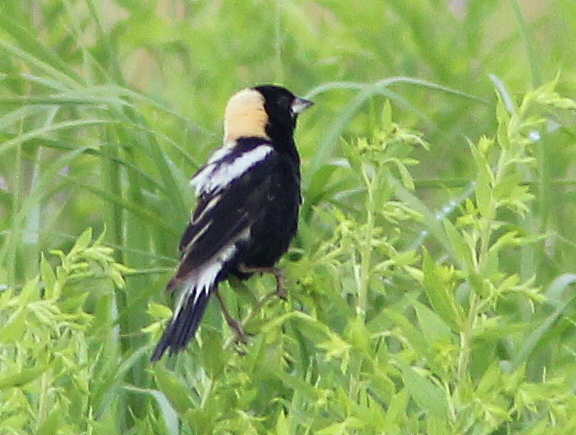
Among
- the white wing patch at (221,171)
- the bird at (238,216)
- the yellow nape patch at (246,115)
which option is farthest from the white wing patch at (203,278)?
the yellow nape patch at (246,115)

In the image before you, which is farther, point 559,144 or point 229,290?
point 559,144

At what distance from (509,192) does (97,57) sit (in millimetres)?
1987

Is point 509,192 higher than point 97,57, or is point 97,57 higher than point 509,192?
point 97,57

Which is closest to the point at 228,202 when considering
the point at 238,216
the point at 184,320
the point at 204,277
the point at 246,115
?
the point at 238,216

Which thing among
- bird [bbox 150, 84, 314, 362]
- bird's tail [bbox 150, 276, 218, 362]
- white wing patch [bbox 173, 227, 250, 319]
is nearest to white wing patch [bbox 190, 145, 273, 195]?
bird [bbox 150, 84, 314, 362]

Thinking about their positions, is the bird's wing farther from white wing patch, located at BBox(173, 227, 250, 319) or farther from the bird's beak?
the bird's beak

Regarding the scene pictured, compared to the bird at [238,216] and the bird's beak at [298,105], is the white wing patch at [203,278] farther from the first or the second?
the bird's beak at [298,105]

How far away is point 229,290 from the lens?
235 cm

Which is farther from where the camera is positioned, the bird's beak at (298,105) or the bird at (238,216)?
the bird's beak at (298,105)

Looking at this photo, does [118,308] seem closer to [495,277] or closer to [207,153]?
[207,153]

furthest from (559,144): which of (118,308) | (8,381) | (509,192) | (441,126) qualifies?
(8,381)

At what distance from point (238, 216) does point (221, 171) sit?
97mm

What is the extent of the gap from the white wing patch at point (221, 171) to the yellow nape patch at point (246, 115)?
0.21m

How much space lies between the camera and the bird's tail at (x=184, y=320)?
1794 millimetres
